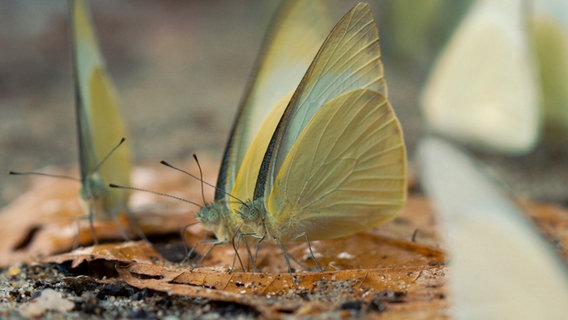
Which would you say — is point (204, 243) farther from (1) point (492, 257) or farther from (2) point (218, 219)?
(1) point (492, 257)

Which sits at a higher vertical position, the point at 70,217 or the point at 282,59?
the point at 282,59

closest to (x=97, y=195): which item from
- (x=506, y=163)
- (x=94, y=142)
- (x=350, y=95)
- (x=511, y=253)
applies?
(x=94, y=142)

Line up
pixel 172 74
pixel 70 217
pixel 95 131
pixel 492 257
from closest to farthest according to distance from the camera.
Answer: pixel 492 257
pixel 70 217
pixel 95 131
pixel 172 74

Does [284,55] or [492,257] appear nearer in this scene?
[492,257]

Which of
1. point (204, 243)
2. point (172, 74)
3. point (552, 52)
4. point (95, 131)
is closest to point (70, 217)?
point (95, 131)

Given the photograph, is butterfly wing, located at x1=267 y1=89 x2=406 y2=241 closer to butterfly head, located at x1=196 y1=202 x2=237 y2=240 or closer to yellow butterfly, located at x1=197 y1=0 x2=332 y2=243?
butterfly head, located at x1=196 y1=202 x2=237 y2=240

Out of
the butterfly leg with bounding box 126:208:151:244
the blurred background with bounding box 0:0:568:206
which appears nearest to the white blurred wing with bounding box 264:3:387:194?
the butterfly leg with bounding box 126:208:151:244

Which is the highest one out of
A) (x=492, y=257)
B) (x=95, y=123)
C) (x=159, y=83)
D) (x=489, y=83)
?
(x=489, y=83)

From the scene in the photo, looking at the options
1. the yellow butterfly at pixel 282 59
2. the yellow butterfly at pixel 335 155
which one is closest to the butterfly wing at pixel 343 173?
the yellow butterfly at pixel 335 155
